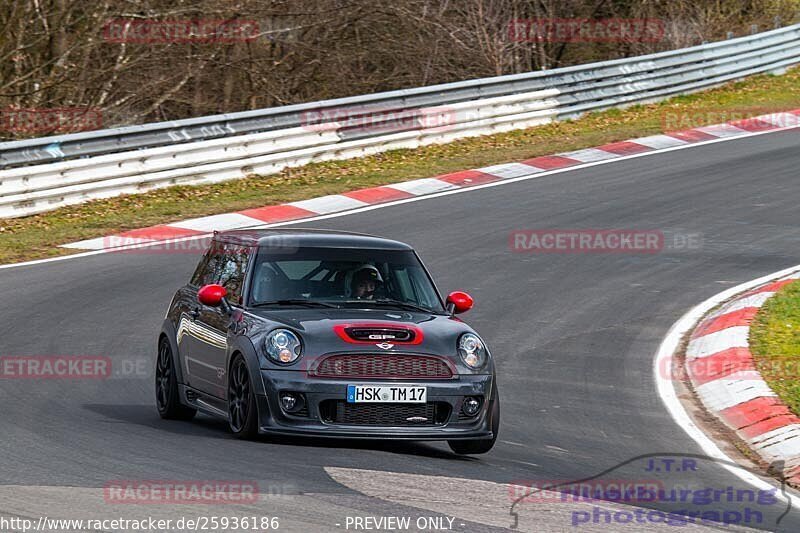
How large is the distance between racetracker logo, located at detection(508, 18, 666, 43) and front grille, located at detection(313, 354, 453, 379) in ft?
80.5

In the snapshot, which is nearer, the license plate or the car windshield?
the license plate

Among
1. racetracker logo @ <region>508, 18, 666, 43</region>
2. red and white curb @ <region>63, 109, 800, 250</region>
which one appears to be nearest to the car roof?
red and white curb @ <region>63, 109, 800, 250</region>

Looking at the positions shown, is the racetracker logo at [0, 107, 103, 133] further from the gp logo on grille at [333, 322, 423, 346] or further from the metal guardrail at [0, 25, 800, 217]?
the gp logo on grille at [333, 322, 423, 346]

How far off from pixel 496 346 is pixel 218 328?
376cm

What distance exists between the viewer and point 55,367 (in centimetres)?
1103

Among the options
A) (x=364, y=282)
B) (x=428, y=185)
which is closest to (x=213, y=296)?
(x=364, y=282)

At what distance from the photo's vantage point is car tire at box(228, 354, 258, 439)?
8.43 m

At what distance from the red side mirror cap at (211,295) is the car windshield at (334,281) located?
0.21 m

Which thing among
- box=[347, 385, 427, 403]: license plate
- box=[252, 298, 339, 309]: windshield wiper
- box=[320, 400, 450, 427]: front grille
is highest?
box=[252, 298, 339, 309]: windshield wiper

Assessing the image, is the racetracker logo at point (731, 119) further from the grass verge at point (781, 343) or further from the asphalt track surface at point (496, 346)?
the grass verge at point (781, 343)

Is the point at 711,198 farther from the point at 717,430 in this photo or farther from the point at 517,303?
the point at 717,430

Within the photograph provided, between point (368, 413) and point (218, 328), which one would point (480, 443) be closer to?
point (368, 413)

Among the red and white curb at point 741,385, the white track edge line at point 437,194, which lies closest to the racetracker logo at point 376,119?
the white track edge line at point 437,194

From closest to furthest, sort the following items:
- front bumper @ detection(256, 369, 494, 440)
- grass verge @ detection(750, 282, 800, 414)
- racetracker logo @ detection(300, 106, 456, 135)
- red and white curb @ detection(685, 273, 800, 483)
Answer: front bumper @ detection(256, 369, 494, 440) < red and white curb @ detection(685, 273, 800, 483) < grass verge @ detection(750, 282, 800, 414) < racetracker logo @ detection(300, 106, 456, 135)
